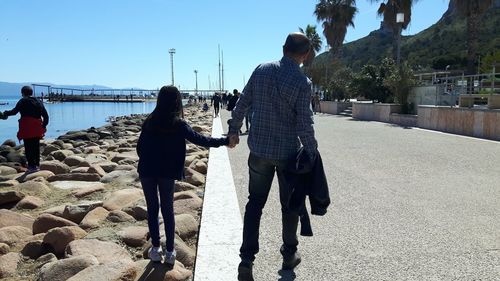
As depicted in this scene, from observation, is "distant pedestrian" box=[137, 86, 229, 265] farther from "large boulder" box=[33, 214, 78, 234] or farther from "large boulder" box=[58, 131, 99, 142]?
"large boulder" box=[58, 131, 99, 142]

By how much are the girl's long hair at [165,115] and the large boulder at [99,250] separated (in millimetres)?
1210

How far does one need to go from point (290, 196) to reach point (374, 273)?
3.11ft

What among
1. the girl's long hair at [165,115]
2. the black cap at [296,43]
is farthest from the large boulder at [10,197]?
the black cap at [296,43]

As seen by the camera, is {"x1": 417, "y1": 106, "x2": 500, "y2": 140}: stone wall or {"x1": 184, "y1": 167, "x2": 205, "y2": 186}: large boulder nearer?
{"x1": 184, "y1": 167, "x2": 205, "y2": 186}: large boulder

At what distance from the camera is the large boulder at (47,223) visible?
219 inches

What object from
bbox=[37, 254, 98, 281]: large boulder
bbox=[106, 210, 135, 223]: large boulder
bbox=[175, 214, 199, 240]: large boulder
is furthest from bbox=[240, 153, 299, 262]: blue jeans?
bbox=[106, 210, 135, 223]: large boulder

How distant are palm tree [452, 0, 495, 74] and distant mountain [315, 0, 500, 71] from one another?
81.7 ft

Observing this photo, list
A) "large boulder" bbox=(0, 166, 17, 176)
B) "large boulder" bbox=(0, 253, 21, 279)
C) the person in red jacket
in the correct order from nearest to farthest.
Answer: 1. "large boulder" bbox=(0, 253, 21, 279)
2. the person in red jacket
3. "large boulder" bbox=(0, 166, 17, 176)

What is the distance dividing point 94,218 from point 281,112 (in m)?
3.07

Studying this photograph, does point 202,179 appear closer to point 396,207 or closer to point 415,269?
point 396,207

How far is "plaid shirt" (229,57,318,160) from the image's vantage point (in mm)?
3678

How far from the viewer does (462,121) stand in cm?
1623

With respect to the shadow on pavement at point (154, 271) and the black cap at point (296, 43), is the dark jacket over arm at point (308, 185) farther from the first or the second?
the shadow on pavement at point (154, 271)

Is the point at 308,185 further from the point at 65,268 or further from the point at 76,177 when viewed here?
the point at 76,177
